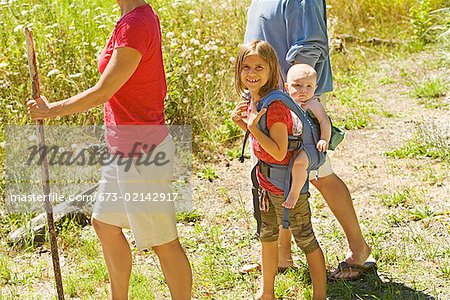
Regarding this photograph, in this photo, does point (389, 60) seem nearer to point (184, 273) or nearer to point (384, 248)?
point (384, 248)

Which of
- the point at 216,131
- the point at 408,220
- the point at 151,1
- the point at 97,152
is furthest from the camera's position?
the point at 151,1

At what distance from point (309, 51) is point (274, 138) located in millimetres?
576

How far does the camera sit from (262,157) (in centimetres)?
361

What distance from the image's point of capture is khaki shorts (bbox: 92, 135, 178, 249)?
343 cm

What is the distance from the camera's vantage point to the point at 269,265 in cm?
377

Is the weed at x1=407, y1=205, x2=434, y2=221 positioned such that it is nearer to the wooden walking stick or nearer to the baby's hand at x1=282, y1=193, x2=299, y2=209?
the baby's hand at x1=282, y1=193, x2=299, y2=209

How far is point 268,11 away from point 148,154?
3.38 feet

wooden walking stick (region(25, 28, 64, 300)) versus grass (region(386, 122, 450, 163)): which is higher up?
wooden walking stick (region(25, 28, 64, 300))

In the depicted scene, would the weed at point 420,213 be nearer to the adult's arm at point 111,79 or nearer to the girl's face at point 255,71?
the girl's face at point 255,71

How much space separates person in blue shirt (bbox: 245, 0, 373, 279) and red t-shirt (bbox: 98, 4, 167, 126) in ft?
2.48

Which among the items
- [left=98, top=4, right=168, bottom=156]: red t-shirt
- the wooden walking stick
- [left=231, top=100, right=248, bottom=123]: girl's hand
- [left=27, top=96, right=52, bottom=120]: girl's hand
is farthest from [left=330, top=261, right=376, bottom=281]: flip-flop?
[left=27, top=96, right=52, bottom=120]: girl's hand

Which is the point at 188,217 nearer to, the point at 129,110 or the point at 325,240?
the point at 325,240

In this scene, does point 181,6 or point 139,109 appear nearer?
point 139,109

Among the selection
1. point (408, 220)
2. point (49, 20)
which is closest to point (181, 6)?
point (49, 20)
